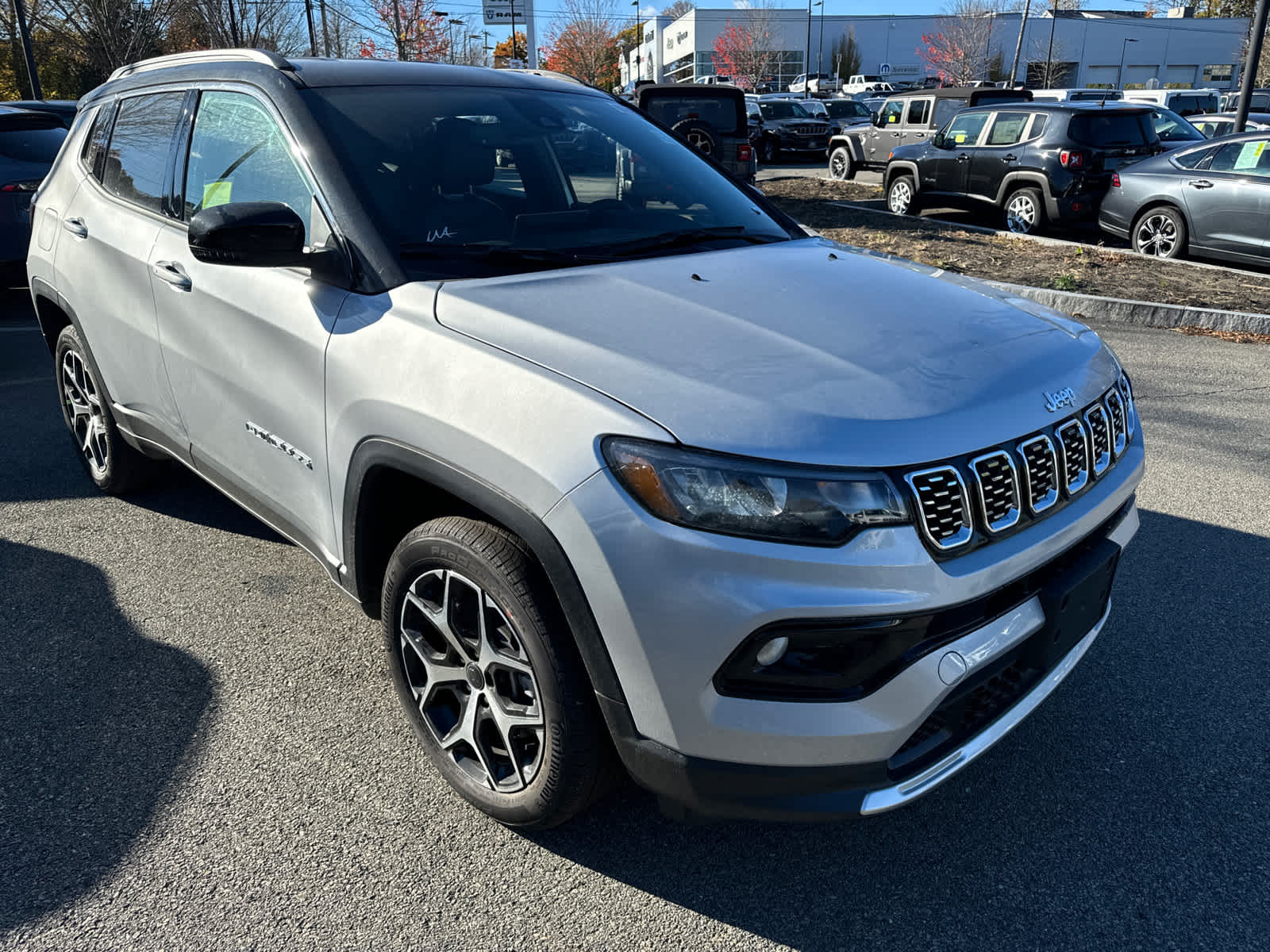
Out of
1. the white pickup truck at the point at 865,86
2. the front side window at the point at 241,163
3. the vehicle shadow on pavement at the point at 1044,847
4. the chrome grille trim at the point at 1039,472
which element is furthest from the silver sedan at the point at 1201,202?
the white pickup truck at the point at 865,86

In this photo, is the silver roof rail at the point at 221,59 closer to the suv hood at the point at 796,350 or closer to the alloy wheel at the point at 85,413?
the suv hood at the point at 796,350

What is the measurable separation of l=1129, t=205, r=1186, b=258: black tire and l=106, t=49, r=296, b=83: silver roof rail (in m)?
9.33

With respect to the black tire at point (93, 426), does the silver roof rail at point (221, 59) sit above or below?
above

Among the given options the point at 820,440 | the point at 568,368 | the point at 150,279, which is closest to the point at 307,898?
the point at 568,368

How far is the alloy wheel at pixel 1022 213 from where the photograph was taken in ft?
37.3

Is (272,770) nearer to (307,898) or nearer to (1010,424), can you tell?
(307,898)

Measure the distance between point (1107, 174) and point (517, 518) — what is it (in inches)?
446

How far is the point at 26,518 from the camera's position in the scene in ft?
13.9

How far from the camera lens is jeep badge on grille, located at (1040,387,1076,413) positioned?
2.19 m

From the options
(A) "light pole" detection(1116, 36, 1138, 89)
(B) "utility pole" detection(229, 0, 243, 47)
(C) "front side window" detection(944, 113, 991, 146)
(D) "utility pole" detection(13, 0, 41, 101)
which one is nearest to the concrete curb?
(C) "front side window" detection(944, 113, 991, 146)

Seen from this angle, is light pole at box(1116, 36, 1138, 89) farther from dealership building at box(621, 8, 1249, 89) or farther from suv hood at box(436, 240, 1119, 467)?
suv hood at box(436, 240, 1119, 467)

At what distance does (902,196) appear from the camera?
13625 mm

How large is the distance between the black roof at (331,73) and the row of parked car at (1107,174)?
313 inches

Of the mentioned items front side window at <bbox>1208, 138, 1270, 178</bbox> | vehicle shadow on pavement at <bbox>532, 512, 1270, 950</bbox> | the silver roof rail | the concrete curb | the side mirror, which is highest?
the silver roof rail
